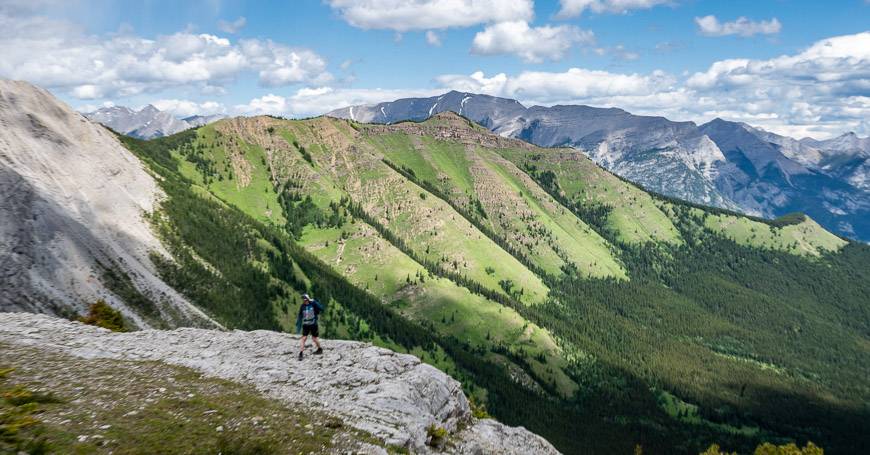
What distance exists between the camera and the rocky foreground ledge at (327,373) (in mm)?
35759

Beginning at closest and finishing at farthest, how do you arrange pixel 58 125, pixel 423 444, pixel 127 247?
1. pixel 423 444
2. pixel 127 247
3. pixel 58 125

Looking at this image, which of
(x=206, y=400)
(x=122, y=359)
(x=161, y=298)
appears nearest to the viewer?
(x=206, y=400)

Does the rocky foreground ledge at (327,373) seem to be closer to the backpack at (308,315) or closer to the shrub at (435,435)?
the shrub at (435,435)

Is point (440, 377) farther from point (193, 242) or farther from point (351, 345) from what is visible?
point (193, 242)

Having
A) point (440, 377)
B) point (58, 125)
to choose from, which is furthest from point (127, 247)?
point (440, 377)

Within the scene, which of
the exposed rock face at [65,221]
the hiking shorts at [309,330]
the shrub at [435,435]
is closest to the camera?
the shrub at [435,435]

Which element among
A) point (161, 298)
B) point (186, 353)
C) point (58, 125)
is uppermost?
point (58, 125)

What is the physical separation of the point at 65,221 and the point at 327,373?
277 ft

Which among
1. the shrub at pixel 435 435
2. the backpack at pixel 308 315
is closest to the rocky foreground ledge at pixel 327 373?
the shrub at pixel 435 435

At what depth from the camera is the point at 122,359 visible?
3816 centimetres

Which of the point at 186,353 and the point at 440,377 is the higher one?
the point at 186,353

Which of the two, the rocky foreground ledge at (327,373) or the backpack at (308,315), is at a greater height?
the backpack at (308,315)

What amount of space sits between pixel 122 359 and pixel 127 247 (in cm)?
8810

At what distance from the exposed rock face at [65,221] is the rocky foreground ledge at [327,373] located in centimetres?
4285
